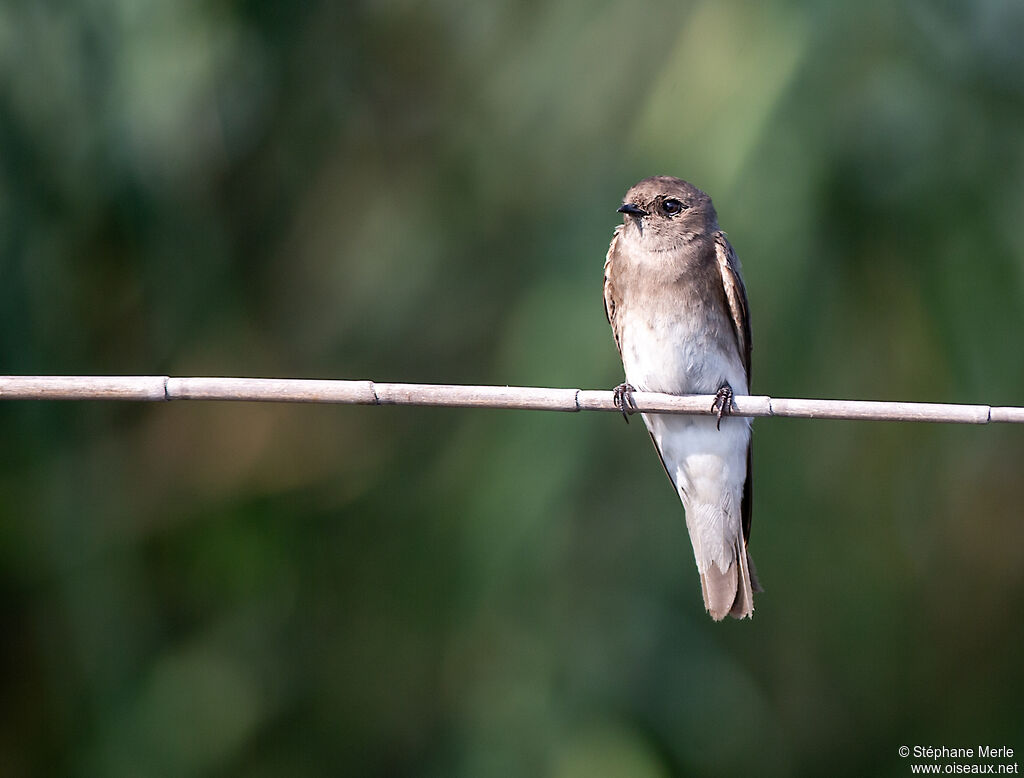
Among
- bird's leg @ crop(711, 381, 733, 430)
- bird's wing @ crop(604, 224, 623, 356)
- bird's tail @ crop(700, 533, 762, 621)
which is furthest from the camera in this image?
bird's wing @ crop(604, 224, 623, 356)

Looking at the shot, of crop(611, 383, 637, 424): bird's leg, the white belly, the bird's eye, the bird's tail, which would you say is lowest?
the bird's tail

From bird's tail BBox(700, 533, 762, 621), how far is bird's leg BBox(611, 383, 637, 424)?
1.89ft

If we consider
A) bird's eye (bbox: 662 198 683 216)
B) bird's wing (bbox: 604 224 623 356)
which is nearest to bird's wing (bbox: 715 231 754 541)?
bird's eye (bbox: 662 198 683 216)

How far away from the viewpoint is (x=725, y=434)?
3.55m

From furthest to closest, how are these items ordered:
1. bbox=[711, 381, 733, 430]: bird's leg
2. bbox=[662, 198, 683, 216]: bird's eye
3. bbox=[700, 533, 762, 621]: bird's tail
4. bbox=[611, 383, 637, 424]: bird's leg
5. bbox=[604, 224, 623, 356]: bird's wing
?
bbox=[604, 224, 623, 356]: bird's wing → bbox=[662, 198, 683, 216]: bird's eye → bbox=[700, 533, 762, 621]: bird's tail → bbox=[711, 381, 733, 430]: bird's leg → bbox=[611, 383, 637, 424]: bird's leg

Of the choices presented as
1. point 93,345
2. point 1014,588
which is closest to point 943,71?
point 1014,588

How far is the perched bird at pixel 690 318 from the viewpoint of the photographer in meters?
3.31

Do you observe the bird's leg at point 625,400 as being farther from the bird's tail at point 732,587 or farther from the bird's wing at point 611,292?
the bird's tail at point 732,587

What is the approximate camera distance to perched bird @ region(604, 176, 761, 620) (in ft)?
10.9

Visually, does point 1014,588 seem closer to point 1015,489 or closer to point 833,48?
point 1015,489

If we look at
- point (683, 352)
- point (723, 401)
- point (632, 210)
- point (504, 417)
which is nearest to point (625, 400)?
point (723, 401)

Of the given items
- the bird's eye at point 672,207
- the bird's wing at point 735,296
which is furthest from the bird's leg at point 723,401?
the bird's eye at point 672,207

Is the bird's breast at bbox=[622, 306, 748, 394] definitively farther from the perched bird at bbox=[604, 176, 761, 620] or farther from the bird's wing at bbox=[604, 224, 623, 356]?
the bird's wing at bbox=[604, 224, 623, 356]

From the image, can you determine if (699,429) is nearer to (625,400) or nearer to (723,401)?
(723,401)
